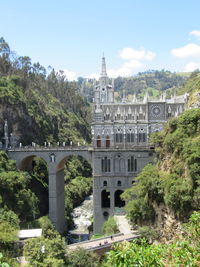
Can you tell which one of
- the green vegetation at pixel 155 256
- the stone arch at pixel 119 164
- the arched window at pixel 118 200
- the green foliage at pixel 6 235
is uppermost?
the stone arch at pixel 119 164

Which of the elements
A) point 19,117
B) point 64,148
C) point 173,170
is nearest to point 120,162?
point 64,148

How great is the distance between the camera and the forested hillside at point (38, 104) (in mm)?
64938

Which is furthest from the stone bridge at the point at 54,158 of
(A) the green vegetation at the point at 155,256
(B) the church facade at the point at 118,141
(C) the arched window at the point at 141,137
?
(A) the green vegetation at the point at 155,256

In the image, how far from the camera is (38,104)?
276 ft

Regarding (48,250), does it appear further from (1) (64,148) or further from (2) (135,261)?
(1) (64,148)

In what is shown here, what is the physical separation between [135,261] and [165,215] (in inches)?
1004

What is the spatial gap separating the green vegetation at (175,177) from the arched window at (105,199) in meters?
6.53

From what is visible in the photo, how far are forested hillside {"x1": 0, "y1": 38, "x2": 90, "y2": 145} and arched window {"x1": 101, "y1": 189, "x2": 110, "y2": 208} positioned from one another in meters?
20.6

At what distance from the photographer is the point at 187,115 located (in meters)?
39.4

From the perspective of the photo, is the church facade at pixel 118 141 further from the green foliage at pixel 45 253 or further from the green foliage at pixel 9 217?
the green foliage at pixel 45 253

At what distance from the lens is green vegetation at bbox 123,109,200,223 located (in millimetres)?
32688

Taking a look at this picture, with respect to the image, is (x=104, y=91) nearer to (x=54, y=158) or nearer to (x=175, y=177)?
(x=54, y=158)

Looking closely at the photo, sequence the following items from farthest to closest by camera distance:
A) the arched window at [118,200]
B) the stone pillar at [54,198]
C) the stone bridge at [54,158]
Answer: the stone pillar at [54,198] → the stone bridge at [54,158] → the arched window at [118,200]

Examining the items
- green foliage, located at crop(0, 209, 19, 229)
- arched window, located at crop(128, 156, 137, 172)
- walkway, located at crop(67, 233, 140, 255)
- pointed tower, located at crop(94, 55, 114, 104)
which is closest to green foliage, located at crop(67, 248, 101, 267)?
walkway, located at crop(67, 233, 140, 255)
